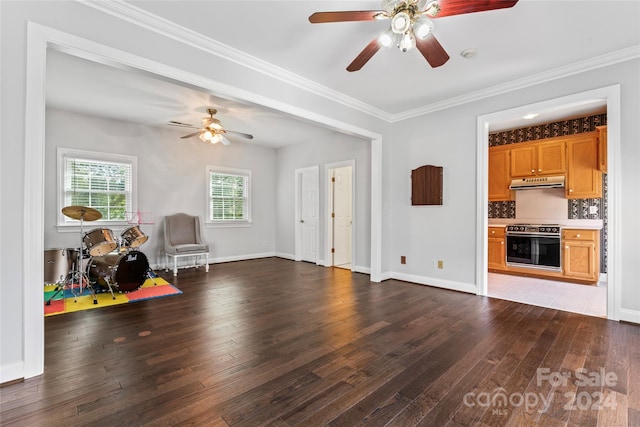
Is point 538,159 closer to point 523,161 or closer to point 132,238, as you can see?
point 523,161

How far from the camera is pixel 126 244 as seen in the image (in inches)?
180

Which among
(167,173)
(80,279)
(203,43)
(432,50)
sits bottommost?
(80,279)

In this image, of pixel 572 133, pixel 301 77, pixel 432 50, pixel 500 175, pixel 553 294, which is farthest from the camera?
pixel 500 175

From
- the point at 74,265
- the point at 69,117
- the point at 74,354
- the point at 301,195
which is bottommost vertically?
the point at 74,354

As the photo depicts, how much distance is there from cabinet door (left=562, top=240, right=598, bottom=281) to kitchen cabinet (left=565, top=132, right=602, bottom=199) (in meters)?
0.81

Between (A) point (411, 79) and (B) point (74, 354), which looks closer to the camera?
(B) point (74, 354)

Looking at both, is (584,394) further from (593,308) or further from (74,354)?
(74,354)

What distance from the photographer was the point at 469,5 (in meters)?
1.90

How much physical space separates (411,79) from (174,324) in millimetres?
3810

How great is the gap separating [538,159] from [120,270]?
266 inches

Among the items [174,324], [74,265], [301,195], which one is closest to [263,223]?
[301,195]

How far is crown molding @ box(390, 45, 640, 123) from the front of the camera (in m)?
3.04

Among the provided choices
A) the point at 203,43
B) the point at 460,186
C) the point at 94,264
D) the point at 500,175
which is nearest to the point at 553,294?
the point at 460,186

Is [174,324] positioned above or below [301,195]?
below
